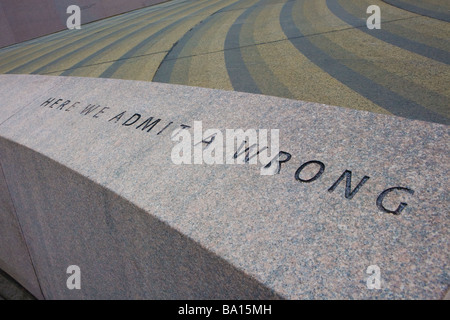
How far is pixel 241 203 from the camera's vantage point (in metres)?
2.45

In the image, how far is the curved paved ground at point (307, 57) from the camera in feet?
13.3

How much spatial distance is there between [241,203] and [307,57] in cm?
380

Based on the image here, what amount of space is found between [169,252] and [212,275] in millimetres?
486

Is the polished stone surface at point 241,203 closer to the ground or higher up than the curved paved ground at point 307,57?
closer to the ground

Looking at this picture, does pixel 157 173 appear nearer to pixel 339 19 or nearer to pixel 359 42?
pixel 359 42

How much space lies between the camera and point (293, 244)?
81.7 inches

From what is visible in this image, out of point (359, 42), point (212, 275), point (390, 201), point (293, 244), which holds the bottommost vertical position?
point (212, 275)

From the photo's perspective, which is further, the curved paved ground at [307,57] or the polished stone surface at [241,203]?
the curved paved ground at [307,57]

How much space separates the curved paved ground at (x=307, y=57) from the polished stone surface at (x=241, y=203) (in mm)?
1101

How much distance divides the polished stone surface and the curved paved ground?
1.10m

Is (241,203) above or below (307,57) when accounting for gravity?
below

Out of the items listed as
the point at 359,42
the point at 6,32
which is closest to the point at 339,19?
the point at 359,42

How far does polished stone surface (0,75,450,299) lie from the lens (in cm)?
191

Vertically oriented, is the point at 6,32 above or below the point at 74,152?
above
